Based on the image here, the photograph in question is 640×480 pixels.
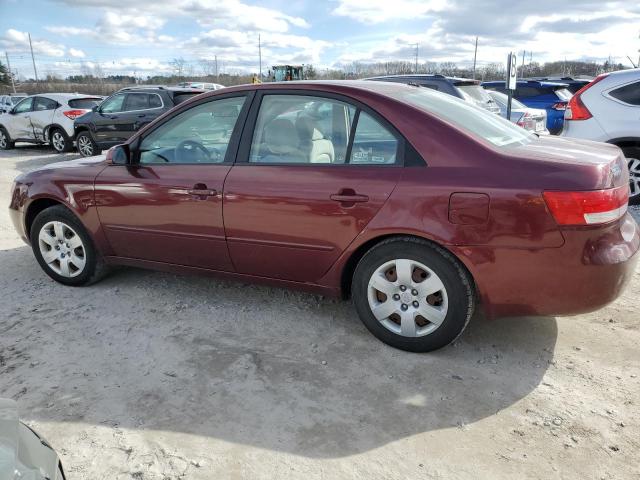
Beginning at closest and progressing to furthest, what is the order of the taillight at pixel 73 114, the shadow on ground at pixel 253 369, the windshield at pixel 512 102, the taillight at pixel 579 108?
the shadow on ground at pixel 253 369 < the taillight at pixel 579 108 < the windshield at pixel 512 102 < the taillight at pixel 73 114

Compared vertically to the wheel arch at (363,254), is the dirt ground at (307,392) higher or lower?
lower

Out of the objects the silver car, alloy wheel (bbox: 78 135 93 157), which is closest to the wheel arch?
the silver car

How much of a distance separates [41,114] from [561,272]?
14.5 m

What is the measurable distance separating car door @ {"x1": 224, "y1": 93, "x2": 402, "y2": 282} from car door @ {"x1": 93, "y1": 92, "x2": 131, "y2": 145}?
965cm

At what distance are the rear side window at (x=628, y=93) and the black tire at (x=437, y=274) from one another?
189 inches

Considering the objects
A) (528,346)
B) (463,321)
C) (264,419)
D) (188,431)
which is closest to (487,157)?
(463,321)

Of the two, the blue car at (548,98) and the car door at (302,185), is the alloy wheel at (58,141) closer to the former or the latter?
the blue car at (548,98)

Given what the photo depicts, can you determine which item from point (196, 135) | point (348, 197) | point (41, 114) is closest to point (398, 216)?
point (348, 197)

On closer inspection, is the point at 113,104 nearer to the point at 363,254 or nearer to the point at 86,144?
the point at 86,144

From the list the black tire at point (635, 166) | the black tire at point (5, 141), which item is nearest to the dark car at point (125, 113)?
the black tire at point (5, 141)

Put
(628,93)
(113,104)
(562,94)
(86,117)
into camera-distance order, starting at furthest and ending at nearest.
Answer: (86,117) → (113,104) → (562,94) → (628,93)

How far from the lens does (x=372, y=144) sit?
10.3ft

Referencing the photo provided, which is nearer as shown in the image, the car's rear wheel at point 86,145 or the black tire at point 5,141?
the car's rear wheel at point 86,145

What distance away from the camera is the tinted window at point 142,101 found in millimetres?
11914
